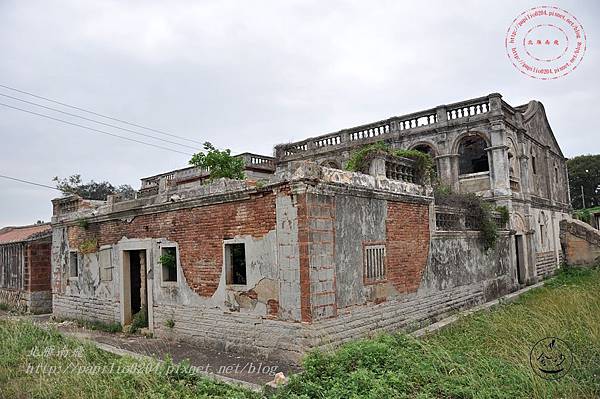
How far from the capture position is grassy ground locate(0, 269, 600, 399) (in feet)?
16.3

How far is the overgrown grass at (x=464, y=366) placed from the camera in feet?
16.1

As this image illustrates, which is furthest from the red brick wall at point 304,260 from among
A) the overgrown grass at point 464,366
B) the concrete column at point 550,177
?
the concrete column at point 550,177

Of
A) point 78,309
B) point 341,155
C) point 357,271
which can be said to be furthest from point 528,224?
point 78,309

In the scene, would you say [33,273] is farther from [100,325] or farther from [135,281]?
[135,281]

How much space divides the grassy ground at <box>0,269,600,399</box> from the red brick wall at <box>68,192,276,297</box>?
7.08 ft

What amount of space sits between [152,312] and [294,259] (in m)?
4.51

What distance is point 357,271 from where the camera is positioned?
7.82 m

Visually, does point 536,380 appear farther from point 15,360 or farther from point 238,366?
point 15,360

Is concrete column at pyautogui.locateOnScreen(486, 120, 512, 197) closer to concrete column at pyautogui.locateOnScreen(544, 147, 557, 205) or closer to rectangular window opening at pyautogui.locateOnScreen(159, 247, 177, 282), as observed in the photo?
concrete column at pyautogui.locateOnScreen(544, 147, 557, 205)

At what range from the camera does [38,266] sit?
48.9 feet

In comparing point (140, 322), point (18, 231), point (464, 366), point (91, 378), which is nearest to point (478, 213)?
point (464, 366)

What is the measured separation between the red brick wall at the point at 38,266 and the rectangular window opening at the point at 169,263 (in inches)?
303

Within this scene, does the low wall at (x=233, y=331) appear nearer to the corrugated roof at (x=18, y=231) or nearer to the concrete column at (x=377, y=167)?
the concrete column at (x=377, y=167)

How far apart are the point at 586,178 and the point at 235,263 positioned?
1853 inches
